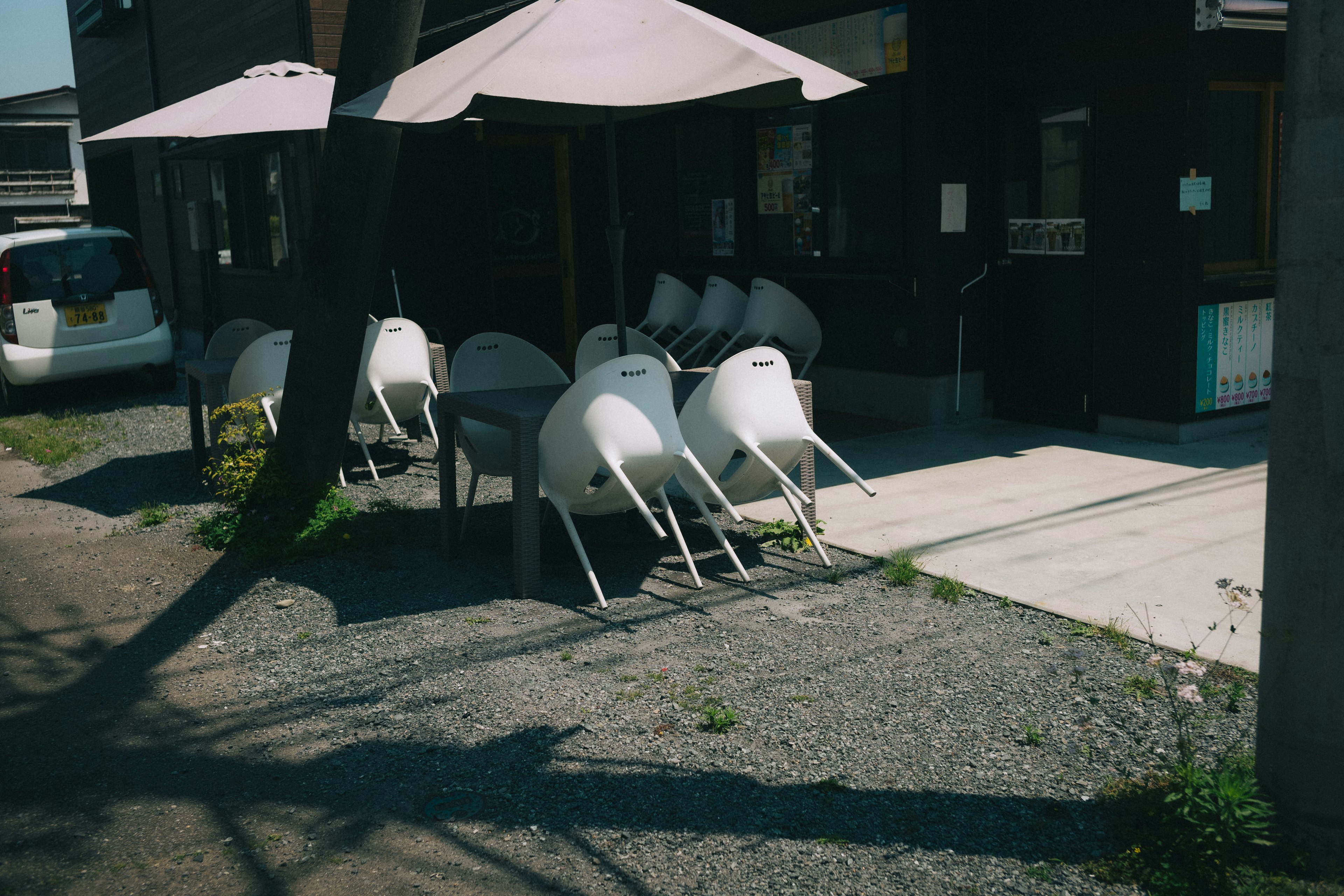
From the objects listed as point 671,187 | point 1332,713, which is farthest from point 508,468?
point 671,187

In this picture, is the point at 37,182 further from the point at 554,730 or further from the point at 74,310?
the point at 554,730

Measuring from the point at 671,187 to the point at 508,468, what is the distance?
18.1ft

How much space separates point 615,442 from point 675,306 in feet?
18.0

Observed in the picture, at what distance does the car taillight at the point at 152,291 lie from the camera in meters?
11.1

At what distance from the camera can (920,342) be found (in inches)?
324

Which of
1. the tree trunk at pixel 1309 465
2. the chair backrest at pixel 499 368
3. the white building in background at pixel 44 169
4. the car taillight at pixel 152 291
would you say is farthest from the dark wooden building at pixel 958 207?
the white building in background at pixel 44 169

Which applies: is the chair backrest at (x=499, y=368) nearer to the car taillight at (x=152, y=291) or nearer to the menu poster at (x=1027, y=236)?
the menu poster at (x=1027, y=236)

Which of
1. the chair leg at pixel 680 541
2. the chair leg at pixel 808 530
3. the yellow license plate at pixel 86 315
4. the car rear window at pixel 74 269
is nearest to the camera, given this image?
the chair leg at pixel 680 541

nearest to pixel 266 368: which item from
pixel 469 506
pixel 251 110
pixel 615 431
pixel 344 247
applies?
pixel 344 247

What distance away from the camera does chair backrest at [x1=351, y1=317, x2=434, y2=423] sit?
7.21 m

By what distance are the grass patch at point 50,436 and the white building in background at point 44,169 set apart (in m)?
39.7

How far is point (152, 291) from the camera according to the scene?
439 inches

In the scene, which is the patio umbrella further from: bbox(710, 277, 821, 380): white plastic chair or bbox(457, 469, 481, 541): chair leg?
bbox(710, 277, 821, 380): white plastic chair

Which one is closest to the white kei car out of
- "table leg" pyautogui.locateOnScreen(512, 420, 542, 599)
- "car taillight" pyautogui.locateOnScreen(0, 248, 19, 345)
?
"car taillight" pyautogui.locateOnScreen(0, 248, 19, 345)
